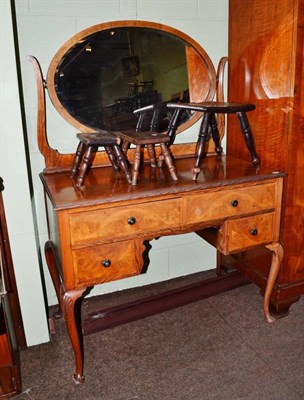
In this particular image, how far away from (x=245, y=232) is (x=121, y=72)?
1057 mm

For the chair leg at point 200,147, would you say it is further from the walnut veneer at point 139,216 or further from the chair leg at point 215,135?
the chair leg at point 215,135

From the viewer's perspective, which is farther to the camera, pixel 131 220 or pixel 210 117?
pixel 210 117

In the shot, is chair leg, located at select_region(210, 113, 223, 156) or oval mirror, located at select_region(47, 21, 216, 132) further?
chair leg, located at select_region(210, 113, 223, 156)

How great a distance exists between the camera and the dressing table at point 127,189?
4.98 feet

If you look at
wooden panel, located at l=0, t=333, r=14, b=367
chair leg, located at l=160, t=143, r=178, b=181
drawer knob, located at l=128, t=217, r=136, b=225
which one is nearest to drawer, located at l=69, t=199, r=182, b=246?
drawer knob, located at l=128, t=217, r=136, b=225

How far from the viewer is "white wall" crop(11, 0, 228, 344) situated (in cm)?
181

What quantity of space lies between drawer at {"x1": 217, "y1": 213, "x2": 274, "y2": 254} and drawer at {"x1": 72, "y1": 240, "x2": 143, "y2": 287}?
44cm

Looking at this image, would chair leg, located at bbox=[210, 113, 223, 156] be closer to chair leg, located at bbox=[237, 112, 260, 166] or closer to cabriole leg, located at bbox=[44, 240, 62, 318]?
chair leg, located at bbox=[237, 112, 260, 166]

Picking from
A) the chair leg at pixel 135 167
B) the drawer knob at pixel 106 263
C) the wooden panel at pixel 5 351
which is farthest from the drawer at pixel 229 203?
the wooden panel at pixel 5 351

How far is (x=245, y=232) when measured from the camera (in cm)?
180

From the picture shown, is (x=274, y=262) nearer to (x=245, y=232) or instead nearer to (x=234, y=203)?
(x=245, y=232)

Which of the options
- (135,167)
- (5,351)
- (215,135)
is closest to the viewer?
(5,351)

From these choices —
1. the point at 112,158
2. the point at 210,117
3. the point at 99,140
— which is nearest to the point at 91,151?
the point at 99,140

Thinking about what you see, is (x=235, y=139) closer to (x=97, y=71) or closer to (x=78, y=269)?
(x=97, y=71)
